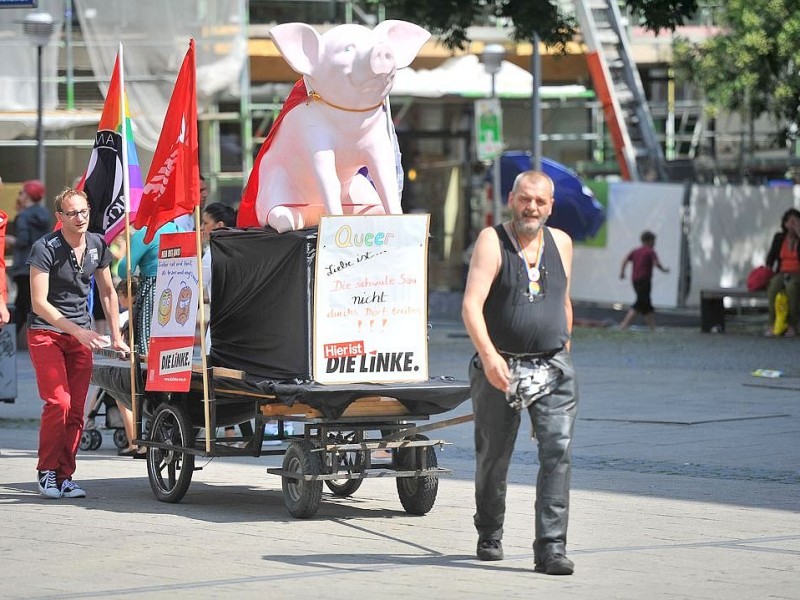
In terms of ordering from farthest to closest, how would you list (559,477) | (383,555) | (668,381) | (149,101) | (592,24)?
(592,24), (149,101), (668,381), (383,555), (559,477)

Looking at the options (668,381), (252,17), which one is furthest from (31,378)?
(252,17)

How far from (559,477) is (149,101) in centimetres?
2003

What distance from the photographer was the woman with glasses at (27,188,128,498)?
10.1 m

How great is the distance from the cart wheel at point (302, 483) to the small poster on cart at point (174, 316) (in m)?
0.82

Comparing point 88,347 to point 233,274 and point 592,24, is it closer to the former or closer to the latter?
point 233,274

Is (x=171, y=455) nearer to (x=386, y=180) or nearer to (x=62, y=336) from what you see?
(x=62, y=336)

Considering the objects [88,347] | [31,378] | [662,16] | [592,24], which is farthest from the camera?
[592,24]

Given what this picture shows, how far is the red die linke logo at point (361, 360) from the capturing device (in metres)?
9.22

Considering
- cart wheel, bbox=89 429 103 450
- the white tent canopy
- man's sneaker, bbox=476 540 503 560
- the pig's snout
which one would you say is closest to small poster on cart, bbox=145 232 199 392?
the pig's snout

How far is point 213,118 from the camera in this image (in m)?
27.9

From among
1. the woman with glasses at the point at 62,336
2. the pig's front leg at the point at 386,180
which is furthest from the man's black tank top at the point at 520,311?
the woman with glasses at the point at 62,336

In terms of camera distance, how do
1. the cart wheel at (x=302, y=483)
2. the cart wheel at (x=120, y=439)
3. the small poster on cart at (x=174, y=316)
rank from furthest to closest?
the cart wheel at (x=120, y=439)
the small poster on cart at (x=174, y=316)
the cart wheel at (x=302, y=483)

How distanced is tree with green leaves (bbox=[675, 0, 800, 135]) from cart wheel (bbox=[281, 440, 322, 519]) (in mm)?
19577

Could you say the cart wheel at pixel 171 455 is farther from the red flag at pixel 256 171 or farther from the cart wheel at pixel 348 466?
the red flag at pixel 256 171
